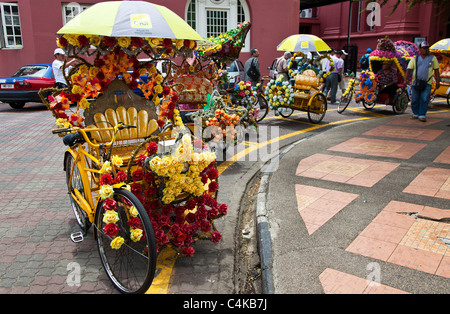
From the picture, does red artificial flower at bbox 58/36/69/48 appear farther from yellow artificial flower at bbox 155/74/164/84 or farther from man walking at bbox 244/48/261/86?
man walking at bbox 244/48/261/86

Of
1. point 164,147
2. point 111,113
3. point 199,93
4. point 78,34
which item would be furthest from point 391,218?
point 199,93

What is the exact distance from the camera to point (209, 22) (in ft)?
61.7

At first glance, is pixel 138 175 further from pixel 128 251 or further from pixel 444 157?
pixel 444 157

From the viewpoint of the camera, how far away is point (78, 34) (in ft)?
13.1

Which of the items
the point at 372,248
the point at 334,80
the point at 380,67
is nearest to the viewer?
the point at 372,248

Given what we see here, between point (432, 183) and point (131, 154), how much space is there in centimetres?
433

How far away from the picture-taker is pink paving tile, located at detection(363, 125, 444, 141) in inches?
336

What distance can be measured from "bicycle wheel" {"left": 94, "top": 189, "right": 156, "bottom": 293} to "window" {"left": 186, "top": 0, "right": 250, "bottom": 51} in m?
16.2

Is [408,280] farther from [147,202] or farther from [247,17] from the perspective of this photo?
[247,17]

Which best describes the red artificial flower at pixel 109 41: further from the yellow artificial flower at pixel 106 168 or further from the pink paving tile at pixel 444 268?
the pink paving tile at pixel 444 268

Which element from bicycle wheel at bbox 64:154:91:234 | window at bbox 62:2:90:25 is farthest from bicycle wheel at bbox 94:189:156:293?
window at bbox 62:2:90:25

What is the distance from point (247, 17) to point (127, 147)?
16524 mm

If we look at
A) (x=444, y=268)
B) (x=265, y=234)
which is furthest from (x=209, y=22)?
(x=444, y=268)
